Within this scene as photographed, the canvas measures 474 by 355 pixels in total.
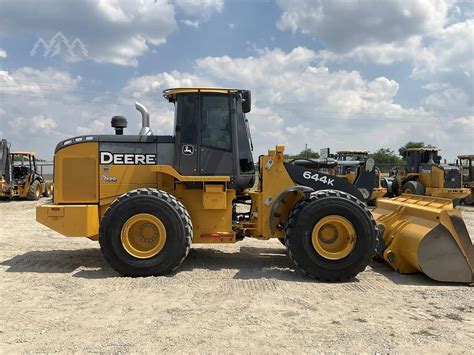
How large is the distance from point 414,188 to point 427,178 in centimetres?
83

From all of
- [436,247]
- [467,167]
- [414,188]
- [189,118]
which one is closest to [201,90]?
[189,118]

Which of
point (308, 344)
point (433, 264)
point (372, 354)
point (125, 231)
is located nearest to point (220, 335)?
point (308, 344)

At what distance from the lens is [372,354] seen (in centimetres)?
384

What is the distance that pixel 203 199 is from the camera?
6.92 metres

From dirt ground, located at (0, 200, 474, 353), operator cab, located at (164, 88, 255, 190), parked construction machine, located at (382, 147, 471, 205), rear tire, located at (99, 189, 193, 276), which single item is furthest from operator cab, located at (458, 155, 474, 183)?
rear tire, located at (99, 189, 193, 276)

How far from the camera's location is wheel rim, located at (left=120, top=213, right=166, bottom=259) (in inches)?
254

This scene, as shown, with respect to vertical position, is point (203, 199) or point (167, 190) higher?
point (167, 190)

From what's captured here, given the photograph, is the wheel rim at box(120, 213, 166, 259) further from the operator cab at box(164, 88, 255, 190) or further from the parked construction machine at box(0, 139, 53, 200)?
the parked construction machine at box(0, 139, 53, 200)

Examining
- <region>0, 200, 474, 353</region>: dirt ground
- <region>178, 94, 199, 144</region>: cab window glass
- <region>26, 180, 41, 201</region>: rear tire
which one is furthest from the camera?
<region>26, 180, 41, 201</region>: rear tire

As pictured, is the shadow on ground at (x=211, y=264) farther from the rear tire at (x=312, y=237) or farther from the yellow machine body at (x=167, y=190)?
the yellow machine body at (x=167, y=190)

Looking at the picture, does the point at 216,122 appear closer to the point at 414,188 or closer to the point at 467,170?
the point at 414,188

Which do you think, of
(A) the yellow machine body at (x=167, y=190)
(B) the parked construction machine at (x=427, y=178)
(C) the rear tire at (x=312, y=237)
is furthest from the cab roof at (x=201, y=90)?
(B) the parked construction machine at (x=427, y=178)

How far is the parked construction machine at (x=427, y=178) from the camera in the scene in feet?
59.3

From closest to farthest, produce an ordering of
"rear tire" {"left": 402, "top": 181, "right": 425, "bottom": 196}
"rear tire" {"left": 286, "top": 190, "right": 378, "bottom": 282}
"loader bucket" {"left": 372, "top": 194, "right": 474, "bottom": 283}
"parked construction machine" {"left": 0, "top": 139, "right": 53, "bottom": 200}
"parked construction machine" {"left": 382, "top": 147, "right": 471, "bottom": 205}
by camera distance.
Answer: "loader bucket" {"left": 372, "top": 194, "right": 474, "bottom": 283}, "rear tire" {"left": 286, "top": 190, "right": 378, "bottom": 282}, "parked construction machine" {"left": 382, "top": 147, "right": 471, "bottom": 205}, "rear tire" {"left": 402, "top": 181, "right": 425, "bottom": 196}, "parked construction machine" {"left": 0, "top": 139, "right": 53, "bottom": 200}
